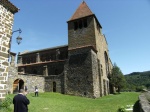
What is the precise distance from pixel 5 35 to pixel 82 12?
1082 inches

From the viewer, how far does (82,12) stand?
3516 cm

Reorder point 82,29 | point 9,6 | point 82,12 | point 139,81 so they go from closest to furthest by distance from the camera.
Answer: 1. point 9,6
2. point 82,29
3. point 82,12
4. point 139,81

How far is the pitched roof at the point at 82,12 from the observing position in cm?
3398

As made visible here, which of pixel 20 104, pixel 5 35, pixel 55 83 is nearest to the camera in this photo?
pixel 20 104

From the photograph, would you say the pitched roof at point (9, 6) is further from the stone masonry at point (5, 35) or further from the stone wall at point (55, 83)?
the stone wall at point (55, 83)

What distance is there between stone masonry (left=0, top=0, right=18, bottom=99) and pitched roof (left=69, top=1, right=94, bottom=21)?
80.8 ft

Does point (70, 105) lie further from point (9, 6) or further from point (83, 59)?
point (83, 59)

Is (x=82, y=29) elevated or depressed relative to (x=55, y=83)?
elevated

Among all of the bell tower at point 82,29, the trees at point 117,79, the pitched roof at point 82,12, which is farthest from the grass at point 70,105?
the pitched roof at point 82,12

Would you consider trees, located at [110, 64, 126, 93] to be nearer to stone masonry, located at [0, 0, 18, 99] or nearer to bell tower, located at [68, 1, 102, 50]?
bell tower, located at [68, 1, 102, 50]

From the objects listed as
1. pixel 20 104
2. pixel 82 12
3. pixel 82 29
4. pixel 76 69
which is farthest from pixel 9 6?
pixel 82 12

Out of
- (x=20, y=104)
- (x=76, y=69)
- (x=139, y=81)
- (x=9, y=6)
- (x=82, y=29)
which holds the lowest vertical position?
(x=139, y=81)

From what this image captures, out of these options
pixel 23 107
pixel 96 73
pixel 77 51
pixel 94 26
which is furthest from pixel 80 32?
pixel 23 107

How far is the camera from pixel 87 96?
26.7 m
